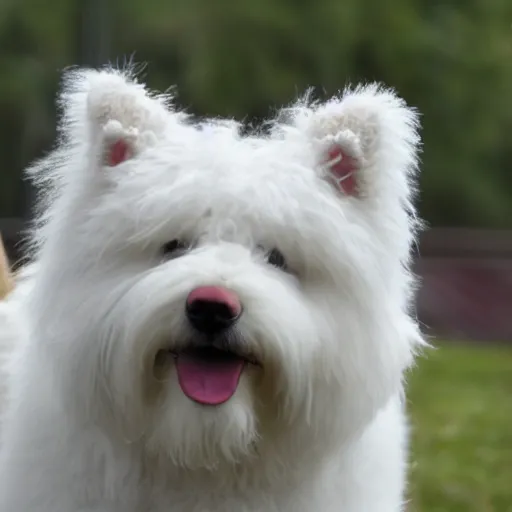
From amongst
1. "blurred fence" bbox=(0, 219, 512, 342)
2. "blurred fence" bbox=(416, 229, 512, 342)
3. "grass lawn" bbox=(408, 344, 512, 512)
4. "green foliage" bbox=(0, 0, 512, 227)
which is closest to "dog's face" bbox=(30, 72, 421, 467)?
"grass lawn" bbox=(408, 344, 512, 512)

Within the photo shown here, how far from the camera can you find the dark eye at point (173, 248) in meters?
2.43

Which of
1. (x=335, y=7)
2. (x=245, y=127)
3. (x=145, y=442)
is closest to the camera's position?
(x=145, y=442)

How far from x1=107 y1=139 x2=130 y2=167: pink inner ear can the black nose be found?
20.6 inches

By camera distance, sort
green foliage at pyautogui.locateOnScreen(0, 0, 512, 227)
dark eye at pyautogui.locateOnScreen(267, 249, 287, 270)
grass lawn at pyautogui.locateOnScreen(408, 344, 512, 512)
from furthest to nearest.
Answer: green foliage at pyautogui.locateOnScreen(0, 0, 512, 227) → grass lawn at pyautogui.locateOnScreen(408, 344, 512, 512) → dark eye at pyautogui.locateOnScreen(267, 249, 287, 270)

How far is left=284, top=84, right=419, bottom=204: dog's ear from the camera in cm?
250

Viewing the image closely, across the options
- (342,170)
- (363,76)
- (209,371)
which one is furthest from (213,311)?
(363,76)

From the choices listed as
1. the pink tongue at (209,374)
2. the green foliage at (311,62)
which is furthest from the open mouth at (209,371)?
the green foliage at (311,62)

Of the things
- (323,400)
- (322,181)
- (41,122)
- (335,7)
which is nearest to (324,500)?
(323,400)

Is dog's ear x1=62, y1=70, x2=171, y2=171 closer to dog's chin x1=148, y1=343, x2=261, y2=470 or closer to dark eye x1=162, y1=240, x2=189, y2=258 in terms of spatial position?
dark eye x1=162, y1=240, x2=189, y2=258

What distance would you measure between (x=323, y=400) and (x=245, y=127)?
104cm

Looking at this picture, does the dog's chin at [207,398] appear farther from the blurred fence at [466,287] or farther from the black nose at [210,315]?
the blurred fence at [466,287]

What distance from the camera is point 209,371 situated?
7.66ft

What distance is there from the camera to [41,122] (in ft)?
43.9

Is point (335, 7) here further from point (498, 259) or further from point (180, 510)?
point (180, 510)
